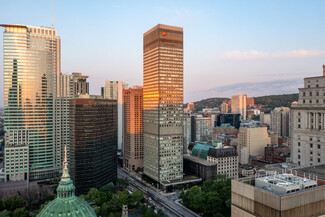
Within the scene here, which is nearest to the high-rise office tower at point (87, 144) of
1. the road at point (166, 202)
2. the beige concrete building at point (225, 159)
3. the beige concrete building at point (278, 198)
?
the road at point (166, 202)

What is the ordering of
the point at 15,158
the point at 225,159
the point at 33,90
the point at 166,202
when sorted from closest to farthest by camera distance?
the point at 166,202 < the point at 15,158 < the point at 33,90 < the point at 225,159

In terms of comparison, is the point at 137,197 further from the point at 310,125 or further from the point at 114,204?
the point at 310,125

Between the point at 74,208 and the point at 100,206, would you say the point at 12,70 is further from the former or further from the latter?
the point at 74,208

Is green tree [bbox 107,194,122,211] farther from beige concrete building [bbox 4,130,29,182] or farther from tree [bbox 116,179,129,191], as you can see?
beige concrete building [bbox 4,130,29,182]

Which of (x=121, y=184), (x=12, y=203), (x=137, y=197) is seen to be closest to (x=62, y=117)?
(x=121, y=184)

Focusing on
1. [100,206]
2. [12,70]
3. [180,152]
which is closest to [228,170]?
[180,152]

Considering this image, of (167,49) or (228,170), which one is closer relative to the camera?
(167,49)

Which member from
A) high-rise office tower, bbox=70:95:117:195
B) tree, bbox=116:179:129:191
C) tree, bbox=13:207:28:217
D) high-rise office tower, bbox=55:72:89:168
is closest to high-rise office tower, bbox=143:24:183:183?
tree, bbox=116:179:129:191
